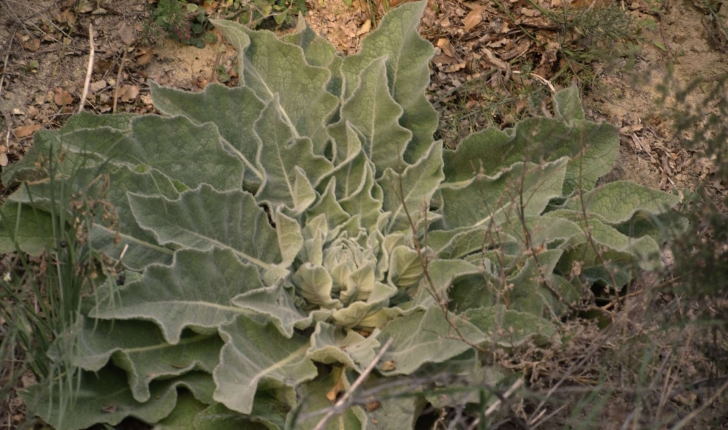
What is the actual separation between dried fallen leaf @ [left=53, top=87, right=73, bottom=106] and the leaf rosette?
0.44 meters

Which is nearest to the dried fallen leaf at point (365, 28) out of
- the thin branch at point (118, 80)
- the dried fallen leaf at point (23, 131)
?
the thin branch at point (118, 80)

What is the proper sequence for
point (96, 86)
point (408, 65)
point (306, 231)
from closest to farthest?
point (306, 231), point (408, 65), point (96, 86)

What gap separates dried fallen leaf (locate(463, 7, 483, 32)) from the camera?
12.1 feet

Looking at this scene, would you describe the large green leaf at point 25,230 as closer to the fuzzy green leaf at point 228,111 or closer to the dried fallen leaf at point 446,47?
the fuzzy green leaf at point 228,111

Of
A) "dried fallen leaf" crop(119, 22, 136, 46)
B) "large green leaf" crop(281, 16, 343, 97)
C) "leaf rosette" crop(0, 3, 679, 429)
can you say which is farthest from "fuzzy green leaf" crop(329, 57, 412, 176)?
"dried fallen leaf" crop(119, 22, 136, 46)

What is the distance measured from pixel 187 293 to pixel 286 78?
1019 mm

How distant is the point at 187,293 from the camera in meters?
2.33

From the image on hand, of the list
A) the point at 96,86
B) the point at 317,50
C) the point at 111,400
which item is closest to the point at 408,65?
the point at 317,50

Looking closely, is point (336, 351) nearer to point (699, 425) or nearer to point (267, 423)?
point (267, 423)

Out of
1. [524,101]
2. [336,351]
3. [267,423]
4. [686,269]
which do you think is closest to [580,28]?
[524,101]

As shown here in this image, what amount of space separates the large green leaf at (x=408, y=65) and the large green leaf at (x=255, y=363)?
89cm

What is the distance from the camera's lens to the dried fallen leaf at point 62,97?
314cm

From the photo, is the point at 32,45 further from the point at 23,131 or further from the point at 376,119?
the point at 376,119

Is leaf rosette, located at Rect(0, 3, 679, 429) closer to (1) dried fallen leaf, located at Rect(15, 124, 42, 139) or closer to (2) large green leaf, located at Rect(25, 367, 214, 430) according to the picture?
(2) large green leaf, located at Rect(25, 367, 214, 430)
